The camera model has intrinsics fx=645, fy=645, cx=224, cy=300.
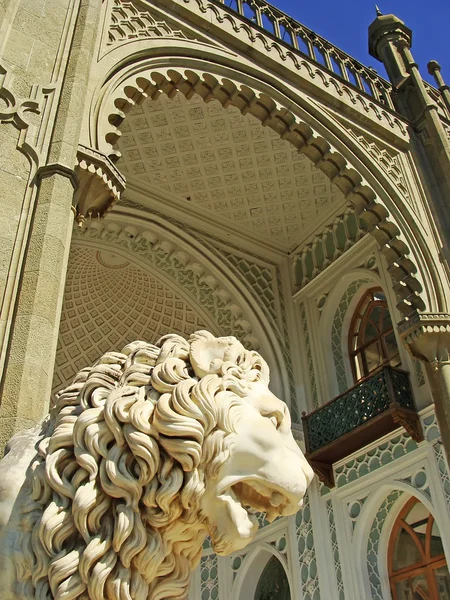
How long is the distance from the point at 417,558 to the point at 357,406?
67.3 inches

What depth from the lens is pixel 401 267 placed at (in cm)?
645

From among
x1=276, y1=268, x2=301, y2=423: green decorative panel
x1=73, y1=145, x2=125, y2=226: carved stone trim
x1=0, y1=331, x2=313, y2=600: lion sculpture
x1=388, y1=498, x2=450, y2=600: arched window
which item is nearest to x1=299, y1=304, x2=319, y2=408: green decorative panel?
x1=276, y1=268, x2=301, y2=423: green decorative panel

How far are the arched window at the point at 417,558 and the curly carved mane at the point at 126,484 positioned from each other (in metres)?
6.06

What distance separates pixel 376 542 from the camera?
704 centimetres

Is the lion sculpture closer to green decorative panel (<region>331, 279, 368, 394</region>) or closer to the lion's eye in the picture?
the lion's eye

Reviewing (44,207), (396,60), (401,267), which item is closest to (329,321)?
(401,267)

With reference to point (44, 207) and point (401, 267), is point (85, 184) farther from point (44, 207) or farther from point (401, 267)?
point (401, 267)

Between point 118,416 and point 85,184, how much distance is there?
3047 mm

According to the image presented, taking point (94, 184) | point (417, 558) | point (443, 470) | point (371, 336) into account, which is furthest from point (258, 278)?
point (94, 184)

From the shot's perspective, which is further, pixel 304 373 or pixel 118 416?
pixel 304 373

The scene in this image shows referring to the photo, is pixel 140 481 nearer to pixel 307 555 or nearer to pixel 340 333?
pixel 307 555

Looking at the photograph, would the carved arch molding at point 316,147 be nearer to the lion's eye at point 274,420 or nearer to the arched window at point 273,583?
the arched window at point 273,583

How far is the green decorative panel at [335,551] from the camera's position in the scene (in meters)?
6.95

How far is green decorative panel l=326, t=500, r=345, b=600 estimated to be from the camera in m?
6.95
